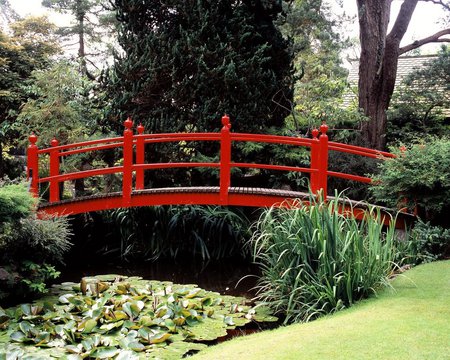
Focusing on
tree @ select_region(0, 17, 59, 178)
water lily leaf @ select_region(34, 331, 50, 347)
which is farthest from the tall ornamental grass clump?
tree @ select_region(0, 17, 59, 178)

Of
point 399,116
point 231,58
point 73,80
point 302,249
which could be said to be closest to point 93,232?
point 73,80

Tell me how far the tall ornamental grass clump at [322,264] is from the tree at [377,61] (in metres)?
5.62

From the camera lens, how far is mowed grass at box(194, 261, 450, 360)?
3721mm

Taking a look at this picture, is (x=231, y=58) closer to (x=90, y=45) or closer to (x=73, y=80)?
(x=73, y=80)

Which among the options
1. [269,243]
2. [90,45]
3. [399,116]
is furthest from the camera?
[90,45]

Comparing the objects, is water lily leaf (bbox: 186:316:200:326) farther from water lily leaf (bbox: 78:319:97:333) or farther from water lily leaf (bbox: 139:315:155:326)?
water lily leaf (bbox: 78:319:97:333)

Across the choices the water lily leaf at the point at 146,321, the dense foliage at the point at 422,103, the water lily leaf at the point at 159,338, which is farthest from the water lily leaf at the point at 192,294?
the dense foliage at the point at 422,103

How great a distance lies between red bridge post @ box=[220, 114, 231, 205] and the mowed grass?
10.5ft

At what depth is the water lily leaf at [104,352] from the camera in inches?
183

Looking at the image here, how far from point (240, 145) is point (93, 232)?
310cm

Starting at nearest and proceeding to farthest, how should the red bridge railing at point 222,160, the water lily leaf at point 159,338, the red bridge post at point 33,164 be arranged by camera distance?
the water lily leaf at point 159,338 < the red bridge railing at point 222,160 < the red bridge post at point 33,164

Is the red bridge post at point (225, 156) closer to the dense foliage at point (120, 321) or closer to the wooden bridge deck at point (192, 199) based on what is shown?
the wooden bridge deck at point (192, 199)

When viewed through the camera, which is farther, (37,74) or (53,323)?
(37,74)

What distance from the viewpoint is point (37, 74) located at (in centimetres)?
1060
